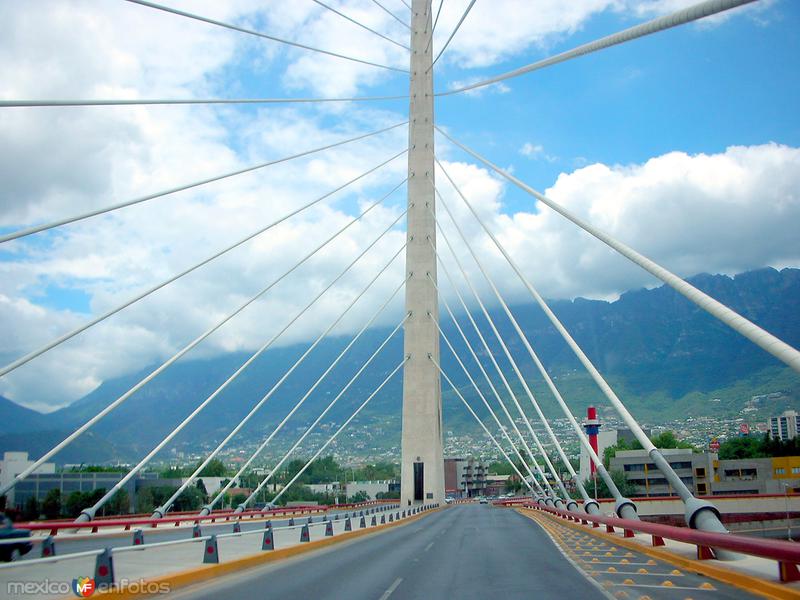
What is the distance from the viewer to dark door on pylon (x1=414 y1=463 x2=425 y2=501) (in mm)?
50750

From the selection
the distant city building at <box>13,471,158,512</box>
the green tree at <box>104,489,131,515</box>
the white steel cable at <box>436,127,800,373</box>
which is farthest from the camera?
the green tree at <box>104,489,131,515</box>

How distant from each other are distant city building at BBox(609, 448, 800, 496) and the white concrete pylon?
31.2 meters

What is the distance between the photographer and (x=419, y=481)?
168 ft

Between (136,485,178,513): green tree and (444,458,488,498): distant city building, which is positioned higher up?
(136,485,178,513): green tree

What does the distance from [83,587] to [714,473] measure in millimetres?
94436

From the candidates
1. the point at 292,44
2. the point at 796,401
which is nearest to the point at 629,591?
the point at 292,44

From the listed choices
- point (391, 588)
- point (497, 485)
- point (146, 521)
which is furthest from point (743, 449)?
point (391, 588)

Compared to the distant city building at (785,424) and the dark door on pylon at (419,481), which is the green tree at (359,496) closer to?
the dark door on pylon at (419,481)

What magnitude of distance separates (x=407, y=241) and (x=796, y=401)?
178130 mm

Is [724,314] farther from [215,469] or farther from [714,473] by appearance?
[215,469]

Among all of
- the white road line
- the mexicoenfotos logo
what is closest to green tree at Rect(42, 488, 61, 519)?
the white road line

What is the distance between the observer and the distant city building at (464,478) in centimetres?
16175

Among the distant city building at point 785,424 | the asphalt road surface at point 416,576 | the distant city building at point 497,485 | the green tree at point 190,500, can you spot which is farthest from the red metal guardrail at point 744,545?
the distant city building at point 497,485

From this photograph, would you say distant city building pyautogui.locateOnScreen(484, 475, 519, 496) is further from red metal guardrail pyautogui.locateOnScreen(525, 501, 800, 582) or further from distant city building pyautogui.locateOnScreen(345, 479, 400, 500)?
red metal guardrail pyautogui.locateOnScreen(525, 501, 800, 582)
